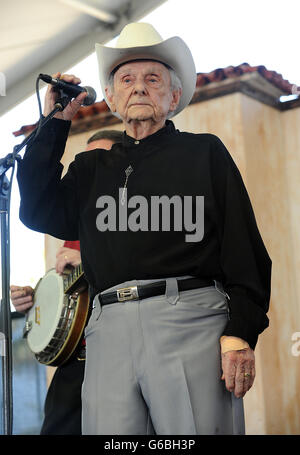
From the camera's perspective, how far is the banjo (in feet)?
9.68

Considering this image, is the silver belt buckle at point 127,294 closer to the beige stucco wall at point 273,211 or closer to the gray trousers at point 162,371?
the gray trousers at point 162,371

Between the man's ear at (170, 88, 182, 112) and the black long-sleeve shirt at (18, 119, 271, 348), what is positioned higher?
the man's ear at (170, 88, 182, 112)

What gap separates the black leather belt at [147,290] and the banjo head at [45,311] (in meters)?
1.22

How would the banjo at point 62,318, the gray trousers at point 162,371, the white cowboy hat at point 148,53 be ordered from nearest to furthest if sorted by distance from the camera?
1. the gray trousers at point 162,371
2. the white cowboy hat at point 148,53
3. the banjo at point 62,318

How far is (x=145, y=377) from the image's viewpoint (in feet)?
5.81

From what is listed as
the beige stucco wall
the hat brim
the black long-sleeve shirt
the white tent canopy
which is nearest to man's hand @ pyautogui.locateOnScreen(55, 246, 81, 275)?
the black long-sleeve shirt

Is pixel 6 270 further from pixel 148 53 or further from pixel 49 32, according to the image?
pixel 49 32

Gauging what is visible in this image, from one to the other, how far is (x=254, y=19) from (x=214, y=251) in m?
3.48

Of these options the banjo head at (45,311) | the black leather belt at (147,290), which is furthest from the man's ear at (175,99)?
the banjo head at (45,311)

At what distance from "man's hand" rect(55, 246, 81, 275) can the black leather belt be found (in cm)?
118

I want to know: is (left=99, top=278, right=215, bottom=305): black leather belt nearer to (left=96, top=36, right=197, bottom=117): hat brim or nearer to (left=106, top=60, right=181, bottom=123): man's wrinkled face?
(left=106, top=60, right=181, bottom=123): man's wrinkled face

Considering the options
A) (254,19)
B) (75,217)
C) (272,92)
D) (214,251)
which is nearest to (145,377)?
(214,251)

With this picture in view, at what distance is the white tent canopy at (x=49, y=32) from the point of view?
5672 millimetres
